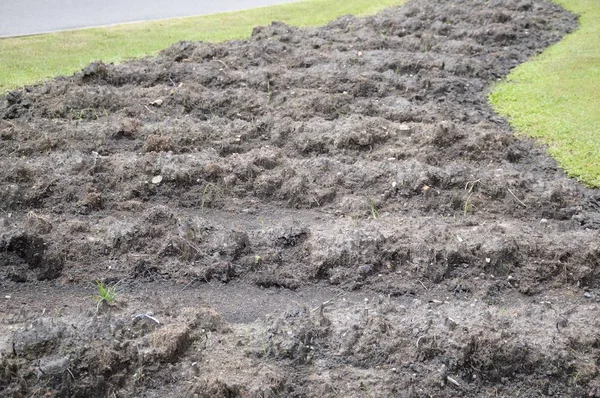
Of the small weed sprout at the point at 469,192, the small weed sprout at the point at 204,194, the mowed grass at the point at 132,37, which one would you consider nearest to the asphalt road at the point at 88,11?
the mowed grass at the point at 132,37

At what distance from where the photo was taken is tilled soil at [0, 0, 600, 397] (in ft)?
13.0

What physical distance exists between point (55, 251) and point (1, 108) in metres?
3.02

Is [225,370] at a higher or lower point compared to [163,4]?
lower

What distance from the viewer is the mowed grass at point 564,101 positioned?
22.2 feet

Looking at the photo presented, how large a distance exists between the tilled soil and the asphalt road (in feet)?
9.22

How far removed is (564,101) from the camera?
8070 millimetres

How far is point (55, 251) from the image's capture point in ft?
16.8

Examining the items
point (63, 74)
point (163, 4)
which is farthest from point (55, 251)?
point (163, 4)

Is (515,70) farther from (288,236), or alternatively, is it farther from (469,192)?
→ (288,236)

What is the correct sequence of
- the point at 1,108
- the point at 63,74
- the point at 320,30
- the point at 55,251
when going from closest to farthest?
the point at 55,251, the point at 1,108, the point at 63,74, the point at 320,30

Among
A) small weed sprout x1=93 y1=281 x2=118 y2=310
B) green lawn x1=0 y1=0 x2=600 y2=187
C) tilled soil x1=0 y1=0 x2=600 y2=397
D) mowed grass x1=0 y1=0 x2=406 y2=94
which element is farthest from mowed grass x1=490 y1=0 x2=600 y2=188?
small weed sprout x1=93 y1=281 x2=118 y2=310

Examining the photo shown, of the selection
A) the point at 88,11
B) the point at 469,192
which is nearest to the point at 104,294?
the point at 469,192

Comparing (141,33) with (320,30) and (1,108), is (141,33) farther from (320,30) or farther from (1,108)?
(1,108)

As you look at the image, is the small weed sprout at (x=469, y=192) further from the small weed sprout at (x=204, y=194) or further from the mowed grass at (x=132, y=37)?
the mowed grass at (x=132, y=37)
